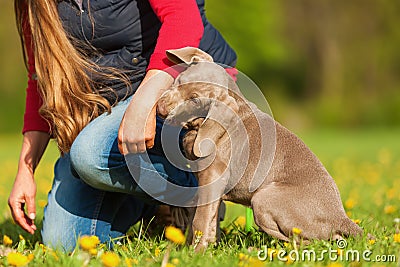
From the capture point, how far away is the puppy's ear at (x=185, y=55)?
2.92m

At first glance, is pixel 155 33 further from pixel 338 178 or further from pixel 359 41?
pixel 359 41

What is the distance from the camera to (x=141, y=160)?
321 cm

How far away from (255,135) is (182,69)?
0.52 metres

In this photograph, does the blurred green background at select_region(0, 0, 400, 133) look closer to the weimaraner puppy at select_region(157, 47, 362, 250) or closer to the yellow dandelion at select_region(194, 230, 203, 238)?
the weimaraner puppy at select_region(157, 47, 362, 250)

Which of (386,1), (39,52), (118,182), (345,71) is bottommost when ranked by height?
(345,71)

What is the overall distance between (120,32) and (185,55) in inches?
23.2

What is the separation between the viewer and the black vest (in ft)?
11.0

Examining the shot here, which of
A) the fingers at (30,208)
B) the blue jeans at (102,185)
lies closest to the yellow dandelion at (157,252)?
the blue jeans at (102,185)

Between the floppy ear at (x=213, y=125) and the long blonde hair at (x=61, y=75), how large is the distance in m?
0.62

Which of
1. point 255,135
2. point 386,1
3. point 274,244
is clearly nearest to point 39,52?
point 255,135

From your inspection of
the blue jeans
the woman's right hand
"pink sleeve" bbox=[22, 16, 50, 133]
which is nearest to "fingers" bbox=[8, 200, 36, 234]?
the woman's right hand

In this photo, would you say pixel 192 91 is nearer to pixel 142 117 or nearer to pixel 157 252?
pixel 142 117

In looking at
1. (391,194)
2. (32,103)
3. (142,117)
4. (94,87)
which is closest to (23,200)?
(32,103)

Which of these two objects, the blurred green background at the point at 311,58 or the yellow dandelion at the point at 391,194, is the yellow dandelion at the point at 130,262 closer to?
the yellow dandelion at the point at 391,194
